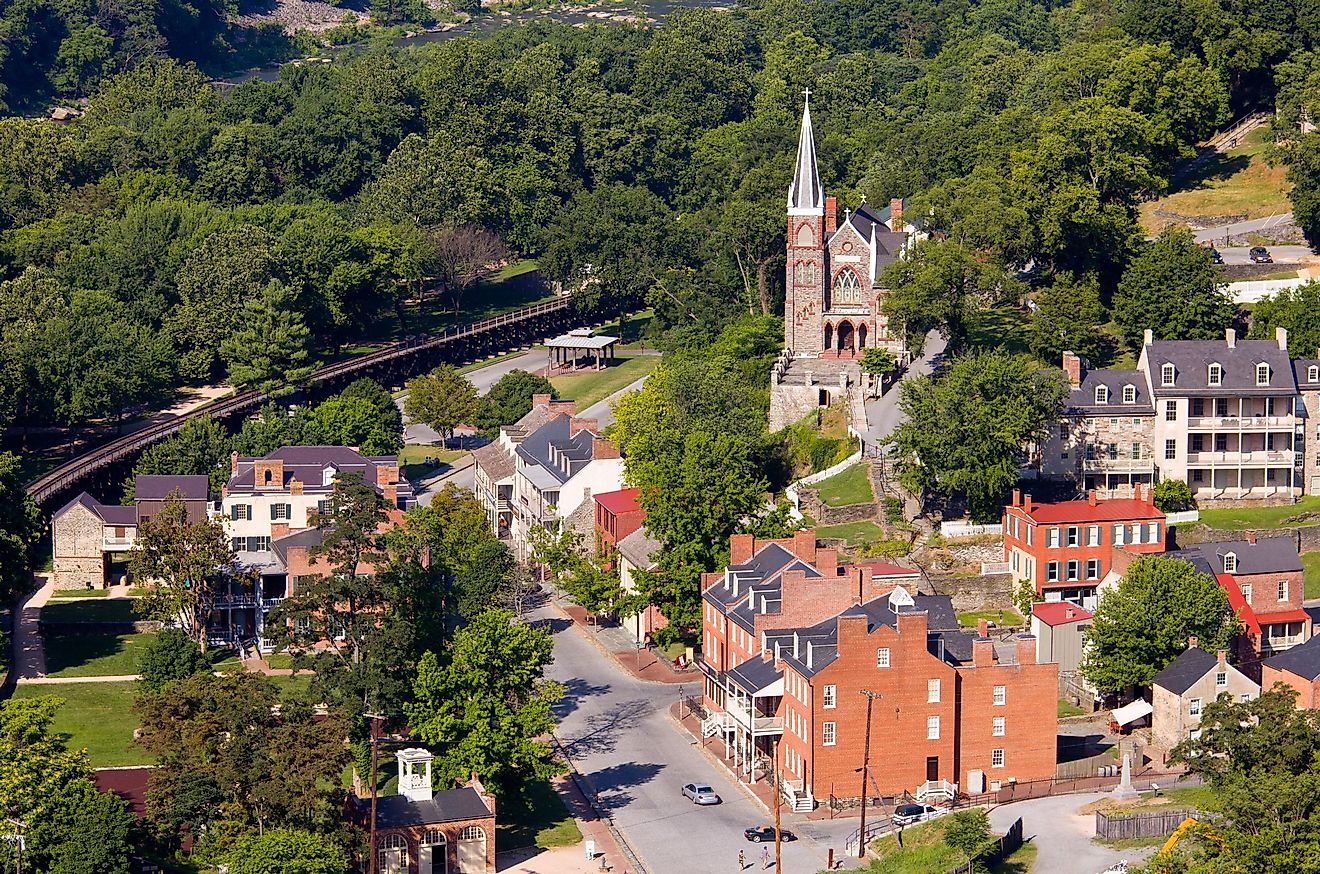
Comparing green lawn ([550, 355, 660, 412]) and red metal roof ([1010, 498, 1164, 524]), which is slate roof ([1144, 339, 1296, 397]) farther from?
green lawn ([550, 355, 660, 412])

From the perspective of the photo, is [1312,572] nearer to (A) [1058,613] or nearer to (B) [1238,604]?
(B) [1238,604]

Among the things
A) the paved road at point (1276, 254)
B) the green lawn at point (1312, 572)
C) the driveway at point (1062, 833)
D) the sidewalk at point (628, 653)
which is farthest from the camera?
the paved road at point (1276, 254)

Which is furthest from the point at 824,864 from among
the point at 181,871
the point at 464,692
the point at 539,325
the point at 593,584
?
the point at 539,325

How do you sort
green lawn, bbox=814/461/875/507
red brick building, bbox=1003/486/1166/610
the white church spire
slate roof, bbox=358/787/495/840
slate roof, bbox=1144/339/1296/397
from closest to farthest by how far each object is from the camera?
1. slate roof, bbox=358/787/495/840
2. red brick building, bbox=1003/486/1166/610
3. slate roof, bbox=1144/339/1296/397
4. green lawn, bbox=814/461/875/507
5. the white church spire

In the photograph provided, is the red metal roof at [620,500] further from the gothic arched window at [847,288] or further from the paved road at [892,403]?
the gothic arched window at [847,288]

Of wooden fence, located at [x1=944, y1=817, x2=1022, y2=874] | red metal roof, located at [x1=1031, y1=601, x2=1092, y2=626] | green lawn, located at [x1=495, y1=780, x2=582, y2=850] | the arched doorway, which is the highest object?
the arched doorway

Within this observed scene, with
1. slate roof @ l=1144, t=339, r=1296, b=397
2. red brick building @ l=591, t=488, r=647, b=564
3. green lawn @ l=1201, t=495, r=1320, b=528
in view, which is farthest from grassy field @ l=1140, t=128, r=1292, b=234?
red brick building @ l=591, t=488, r=647, b=564

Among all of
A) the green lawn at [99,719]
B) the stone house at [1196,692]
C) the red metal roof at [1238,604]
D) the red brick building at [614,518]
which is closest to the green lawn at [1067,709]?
the stone house at [1196,692]
